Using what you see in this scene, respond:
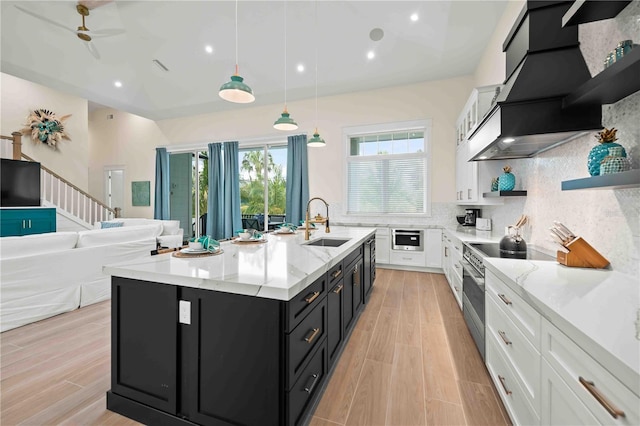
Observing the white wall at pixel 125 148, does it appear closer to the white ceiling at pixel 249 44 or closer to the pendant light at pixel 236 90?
the white ceiling at pixel 249 44

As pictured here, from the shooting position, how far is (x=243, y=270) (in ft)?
4.72

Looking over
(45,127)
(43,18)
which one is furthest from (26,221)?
(43,18)

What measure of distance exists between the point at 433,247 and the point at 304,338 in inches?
159

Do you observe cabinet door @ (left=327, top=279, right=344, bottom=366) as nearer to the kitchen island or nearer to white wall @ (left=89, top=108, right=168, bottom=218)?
the kitchen island

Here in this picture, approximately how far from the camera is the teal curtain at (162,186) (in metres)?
7.37

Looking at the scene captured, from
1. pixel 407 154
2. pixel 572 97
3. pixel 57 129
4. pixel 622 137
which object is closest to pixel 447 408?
pixel 622 137

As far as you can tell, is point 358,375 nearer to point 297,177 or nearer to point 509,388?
point 509,388

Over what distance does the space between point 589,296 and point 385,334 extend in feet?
5.81

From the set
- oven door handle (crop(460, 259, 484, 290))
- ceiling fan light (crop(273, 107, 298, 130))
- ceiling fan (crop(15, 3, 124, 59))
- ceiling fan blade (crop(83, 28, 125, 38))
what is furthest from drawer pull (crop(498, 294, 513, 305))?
ceiling fan blade (crop(83, 28, 125, 38))

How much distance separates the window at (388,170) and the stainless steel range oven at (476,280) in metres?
2.69

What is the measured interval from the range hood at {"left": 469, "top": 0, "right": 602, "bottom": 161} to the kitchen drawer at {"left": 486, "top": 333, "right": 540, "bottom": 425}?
143 centimetres

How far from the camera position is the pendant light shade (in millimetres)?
2188

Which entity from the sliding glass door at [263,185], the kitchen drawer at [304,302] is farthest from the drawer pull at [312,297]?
the sliding glass door at [263,185]

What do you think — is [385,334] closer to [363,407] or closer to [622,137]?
[363,407]
